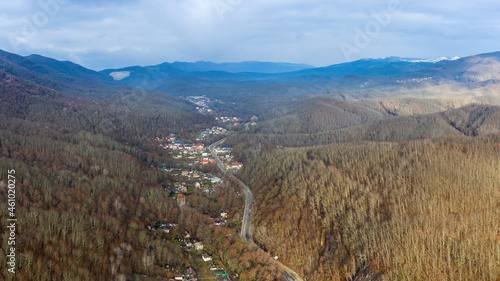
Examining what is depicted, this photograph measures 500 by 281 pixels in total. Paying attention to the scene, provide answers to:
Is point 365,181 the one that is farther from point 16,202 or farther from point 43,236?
point 16,202

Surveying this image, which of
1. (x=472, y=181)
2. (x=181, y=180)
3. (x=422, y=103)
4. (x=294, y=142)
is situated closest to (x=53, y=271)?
(x=181, y=180)

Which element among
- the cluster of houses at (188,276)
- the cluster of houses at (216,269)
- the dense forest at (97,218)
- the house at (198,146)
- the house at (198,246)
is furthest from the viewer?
the house at (198,146)

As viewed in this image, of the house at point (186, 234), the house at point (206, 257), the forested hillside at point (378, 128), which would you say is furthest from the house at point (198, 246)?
the forested hillside at point (378, 128)

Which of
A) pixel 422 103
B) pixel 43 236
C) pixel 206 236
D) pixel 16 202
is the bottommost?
pixel 206 236

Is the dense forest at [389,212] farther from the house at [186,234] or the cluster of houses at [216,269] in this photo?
the house at [186,234]

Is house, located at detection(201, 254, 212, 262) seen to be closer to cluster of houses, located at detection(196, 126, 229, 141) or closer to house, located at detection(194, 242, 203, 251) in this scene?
house, located at detection(194, 242, 203, 251)

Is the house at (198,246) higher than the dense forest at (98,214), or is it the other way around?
the dense forest at (98,214)

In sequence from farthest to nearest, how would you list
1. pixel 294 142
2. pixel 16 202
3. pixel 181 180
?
pixel 294 142, pixel 181 180, pixel 16 202

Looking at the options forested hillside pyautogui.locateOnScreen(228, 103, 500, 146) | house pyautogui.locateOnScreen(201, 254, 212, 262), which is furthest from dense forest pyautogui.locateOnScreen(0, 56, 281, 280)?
forested hillside pyautogui.locateOnScreen(228, 103, 500, 146)

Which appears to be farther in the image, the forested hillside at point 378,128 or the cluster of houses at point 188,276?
the forested hillside at point 378,128
